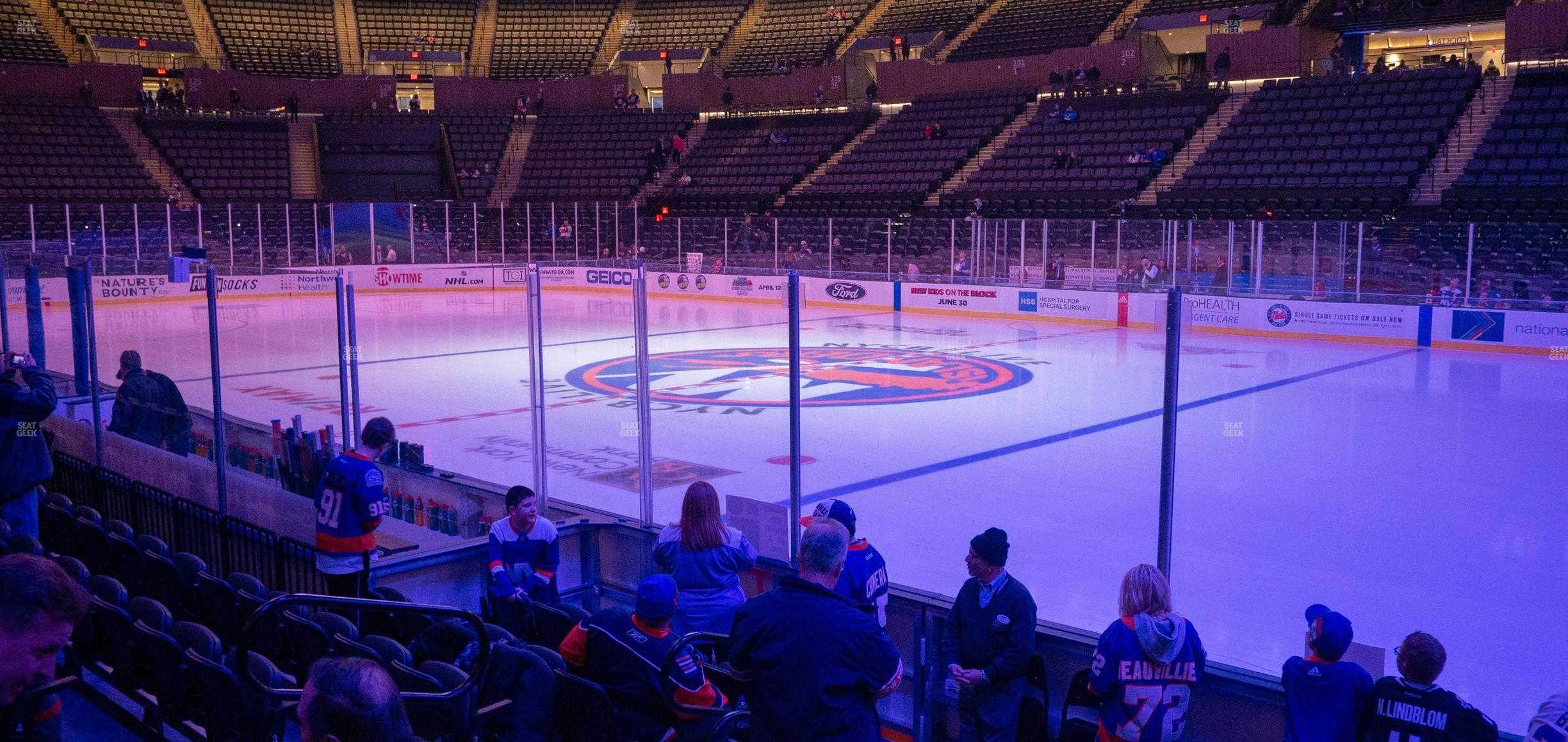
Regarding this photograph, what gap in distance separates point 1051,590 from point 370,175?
36823 mm

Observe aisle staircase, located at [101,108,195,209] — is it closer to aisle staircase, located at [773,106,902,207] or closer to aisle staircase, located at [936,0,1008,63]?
aisle staircase, located at [773,106,902,207]

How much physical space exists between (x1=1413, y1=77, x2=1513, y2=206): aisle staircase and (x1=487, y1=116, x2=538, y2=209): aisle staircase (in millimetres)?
26203

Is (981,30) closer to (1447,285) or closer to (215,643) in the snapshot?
(1447,285)

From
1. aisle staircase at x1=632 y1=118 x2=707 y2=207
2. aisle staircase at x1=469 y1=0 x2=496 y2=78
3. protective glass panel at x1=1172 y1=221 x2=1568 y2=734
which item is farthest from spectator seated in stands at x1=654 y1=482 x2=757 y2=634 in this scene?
aisle staircase at x1=469 y1=0 x2=496 y2=78

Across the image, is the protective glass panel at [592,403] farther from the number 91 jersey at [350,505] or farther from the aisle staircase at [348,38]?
the aisle staircase at [348,38]

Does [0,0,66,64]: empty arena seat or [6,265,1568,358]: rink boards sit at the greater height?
[0,0,66,64]: empty arena seat

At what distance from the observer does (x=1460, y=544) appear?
27.5ft

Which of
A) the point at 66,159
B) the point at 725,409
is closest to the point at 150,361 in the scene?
the point at 725,409

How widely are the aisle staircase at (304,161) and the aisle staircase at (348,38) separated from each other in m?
5.71

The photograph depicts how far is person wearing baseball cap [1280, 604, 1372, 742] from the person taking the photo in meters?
3.97

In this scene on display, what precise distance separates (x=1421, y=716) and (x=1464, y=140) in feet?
89.9

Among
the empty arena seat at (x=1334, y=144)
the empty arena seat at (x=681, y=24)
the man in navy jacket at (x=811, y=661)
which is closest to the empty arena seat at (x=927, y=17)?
the empty arena seat at (x=681, y=24)

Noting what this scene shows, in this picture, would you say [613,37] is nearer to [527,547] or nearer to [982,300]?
[982,300]

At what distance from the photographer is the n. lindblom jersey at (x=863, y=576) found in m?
4.77
